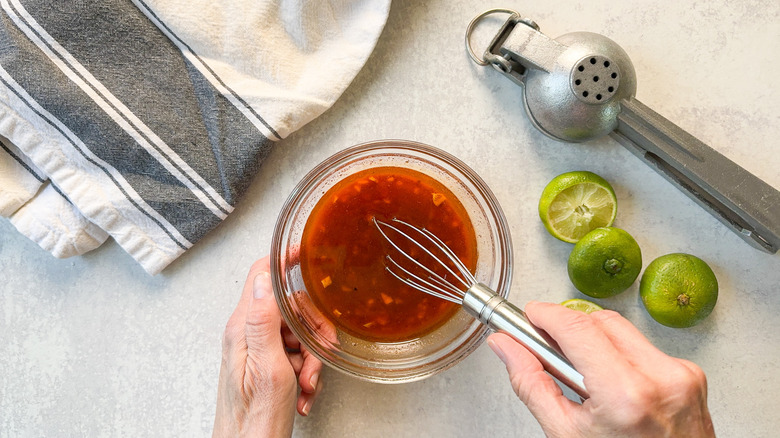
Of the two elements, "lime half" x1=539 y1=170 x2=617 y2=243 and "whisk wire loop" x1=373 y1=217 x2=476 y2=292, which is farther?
"lime half" x1=539 y1=170 x2=617 y2=243

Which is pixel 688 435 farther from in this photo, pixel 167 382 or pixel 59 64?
pixel 59 64

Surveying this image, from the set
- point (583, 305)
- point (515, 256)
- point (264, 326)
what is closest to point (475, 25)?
point (515, 256)

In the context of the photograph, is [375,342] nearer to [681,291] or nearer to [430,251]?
[430,251]

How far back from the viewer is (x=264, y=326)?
1.00m

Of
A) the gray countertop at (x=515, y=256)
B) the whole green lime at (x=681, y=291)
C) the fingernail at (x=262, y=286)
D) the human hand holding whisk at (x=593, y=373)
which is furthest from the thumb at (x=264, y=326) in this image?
the whole green lime at (x=681, y=291)

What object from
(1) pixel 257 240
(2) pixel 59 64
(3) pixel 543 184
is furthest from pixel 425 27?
(2) pixel 59 64

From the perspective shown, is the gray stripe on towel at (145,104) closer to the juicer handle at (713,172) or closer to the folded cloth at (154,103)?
the folded cloth at (154,103)

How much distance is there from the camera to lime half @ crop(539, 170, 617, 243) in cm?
108

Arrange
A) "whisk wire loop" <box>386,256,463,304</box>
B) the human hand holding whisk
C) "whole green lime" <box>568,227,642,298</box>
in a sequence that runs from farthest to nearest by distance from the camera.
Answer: "whole green lime" <box>568,227,642,298</box>, "whisk wire loop" <box>386,256,463,304</box>, the human hand holding whisk

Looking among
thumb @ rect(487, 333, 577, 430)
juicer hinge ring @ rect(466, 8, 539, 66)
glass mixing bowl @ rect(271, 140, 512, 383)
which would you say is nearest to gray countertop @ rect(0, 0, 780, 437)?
juicer hinge ring @ rect(466, 8, 539, 66)

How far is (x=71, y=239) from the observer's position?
3.68 feet

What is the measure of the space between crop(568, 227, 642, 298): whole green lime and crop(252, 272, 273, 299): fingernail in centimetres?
55

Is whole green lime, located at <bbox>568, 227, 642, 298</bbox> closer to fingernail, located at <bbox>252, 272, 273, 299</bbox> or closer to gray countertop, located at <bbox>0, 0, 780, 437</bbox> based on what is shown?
gray countertop, located at <bbox>0, 0, 780, 437</bbox>

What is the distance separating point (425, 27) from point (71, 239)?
0.80 m
